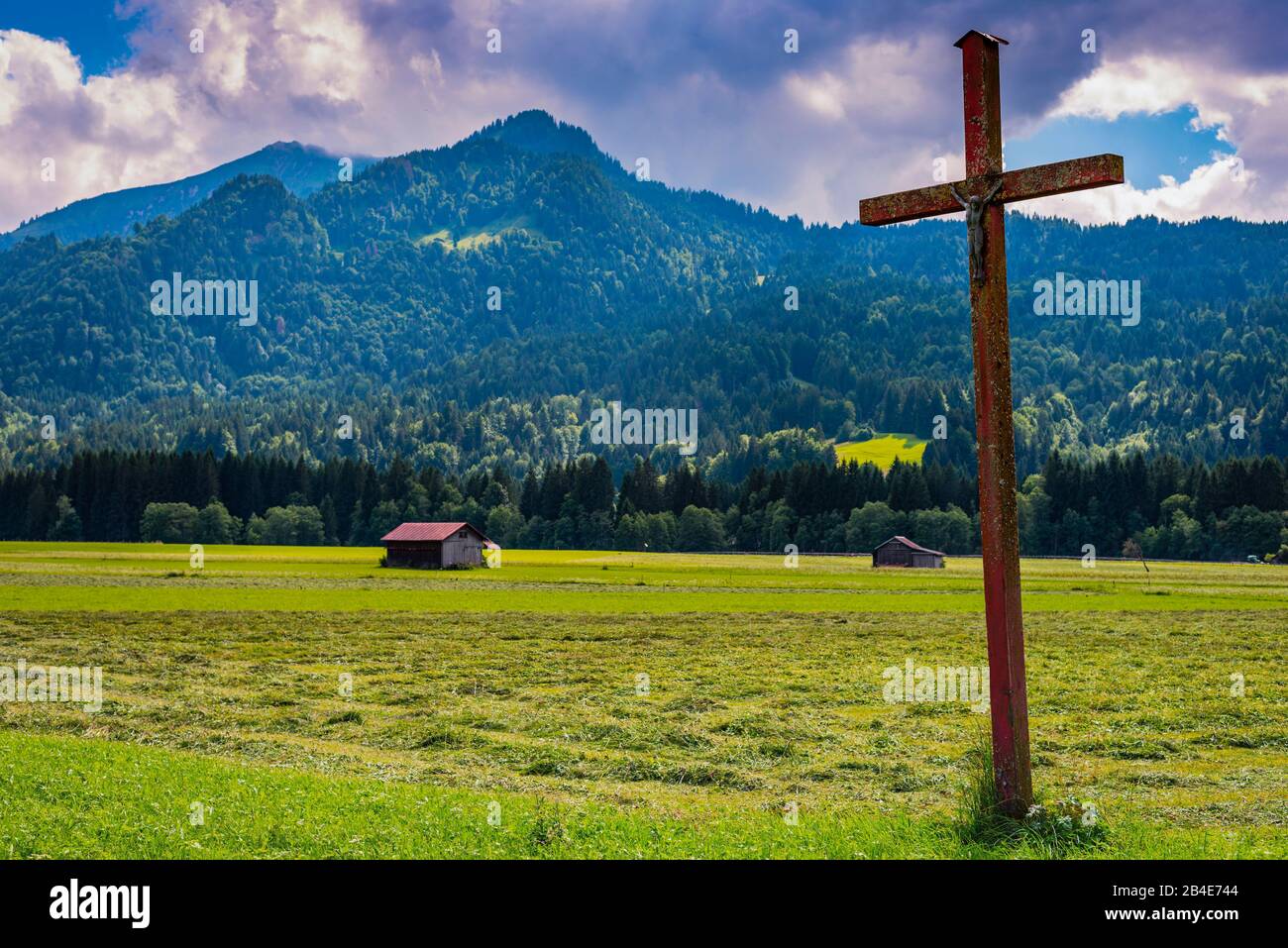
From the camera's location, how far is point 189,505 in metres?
181

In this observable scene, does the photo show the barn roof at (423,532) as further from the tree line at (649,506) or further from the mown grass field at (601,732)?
the mown grass field at (601,732)

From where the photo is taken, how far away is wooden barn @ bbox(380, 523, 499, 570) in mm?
128500

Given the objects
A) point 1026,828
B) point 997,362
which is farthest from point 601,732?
point 997,362

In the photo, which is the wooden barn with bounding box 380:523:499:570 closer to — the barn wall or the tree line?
the barn wall

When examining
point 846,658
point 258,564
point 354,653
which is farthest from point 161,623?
point 258,564

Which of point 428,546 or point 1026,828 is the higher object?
point 428,546

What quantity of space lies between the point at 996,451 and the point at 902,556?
136 meters

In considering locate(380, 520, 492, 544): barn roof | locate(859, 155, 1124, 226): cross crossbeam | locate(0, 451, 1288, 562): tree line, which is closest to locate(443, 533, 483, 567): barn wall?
locate(380, 520, 492, 544): barn roof

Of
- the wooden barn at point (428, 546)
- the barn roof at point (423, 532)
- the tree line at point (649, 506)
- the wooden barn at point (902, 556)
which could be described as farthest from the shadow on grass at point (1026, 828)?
the tree line at point (649, 506)

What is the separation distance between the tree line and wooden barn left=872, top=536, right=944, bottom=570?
28.7 m

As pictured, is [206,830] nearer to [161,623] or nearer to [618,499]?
[161,623]

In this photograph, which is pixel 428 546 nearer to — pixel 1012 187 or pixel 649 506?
pixel 649 506

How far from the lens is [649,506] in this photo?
646 feet

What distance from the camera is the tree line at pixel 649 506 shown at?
175 m
